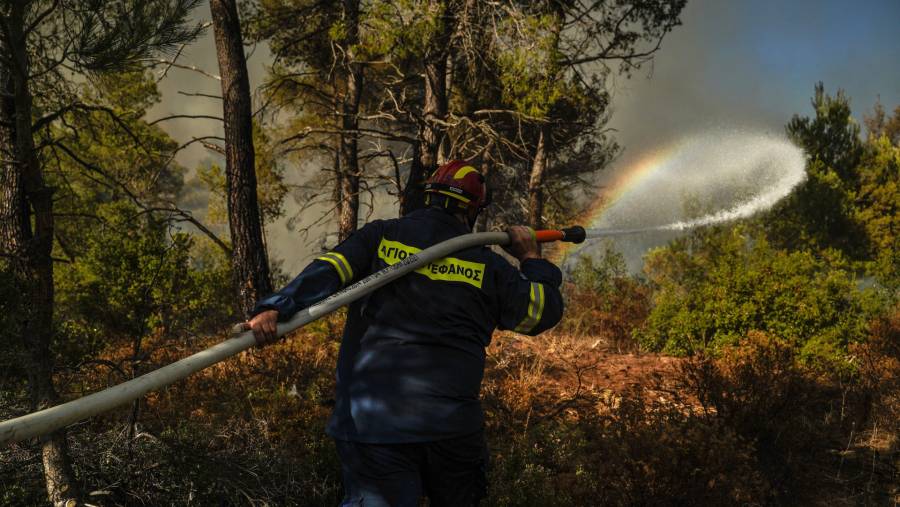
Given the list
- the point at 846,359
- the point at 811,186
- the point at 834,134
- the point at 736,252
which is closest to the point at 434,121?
the point at 736,252

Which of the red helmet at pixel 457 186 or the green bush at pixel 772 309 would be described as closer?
the red helmet at pixel 457 186

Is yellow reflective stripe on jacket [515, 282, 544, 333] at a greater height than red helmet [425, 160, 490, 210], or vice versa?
red helmet [425, 160, 490, 210]

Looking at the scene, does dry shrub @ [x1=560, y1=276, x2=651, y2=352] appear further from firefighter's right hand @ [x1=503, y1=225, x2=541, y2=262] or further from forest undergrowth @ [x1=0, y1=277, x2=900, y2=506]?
firefighter's right hand @ [x1=503, y1=225, x2=541, y2=262]

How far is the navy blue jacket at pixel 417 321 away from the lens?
8.18ft

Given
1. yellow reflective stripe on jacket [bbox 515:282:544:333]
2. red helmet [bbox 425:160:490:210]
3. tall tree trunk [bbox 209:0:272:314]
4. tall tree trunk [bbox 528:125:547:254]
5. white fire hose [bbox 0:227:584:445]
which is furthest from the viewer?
tall tree trunk [bbox 528:125:547:254]

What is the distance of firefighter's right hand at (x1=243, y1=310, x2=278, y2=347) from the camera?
2320mm

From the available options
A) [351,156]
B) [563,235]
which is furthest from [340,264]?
[351,156]

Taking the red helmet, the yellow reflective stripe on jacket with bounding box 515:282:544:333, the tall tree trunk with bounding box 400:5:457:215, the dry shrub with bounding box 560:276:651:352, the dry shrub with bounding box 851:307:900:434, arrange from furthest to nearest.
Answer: the dry shrub with bounding box 560:276:651:352 → the tall tree trunk with bounding box 400:5:457:215 → the dry shrub with bounding box 851:307:900:434 → the red helmet → the yellow reflective stripe on jacket with bounding box 515:282:544:333

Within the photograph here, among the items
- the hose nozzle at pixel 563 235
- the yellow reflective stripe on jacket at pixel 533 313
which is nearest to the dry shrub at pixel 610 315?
the hose nozzle at pixel 563 235

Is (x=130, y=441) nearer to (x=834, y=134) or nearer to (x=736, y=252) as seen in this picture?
(x=736, y=252)

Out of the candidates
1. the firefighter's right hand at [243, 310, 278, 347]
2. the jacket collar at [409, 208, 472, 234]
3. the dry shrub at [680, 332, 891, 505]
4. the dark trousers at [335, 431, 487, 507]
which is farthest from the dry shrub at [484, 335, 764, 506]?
the firefighter's right hand at [243, 310, 278, 347]

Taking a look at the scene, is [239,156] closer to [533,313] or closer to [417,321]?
[417,321]

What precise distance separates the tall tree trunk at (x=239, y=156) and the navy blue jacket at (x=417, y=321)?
560 centimetres

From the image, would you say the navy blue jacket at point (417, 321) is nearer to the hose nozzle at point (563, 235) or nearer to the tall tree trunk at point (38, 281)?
the hose nozzle at point (563, 235)
